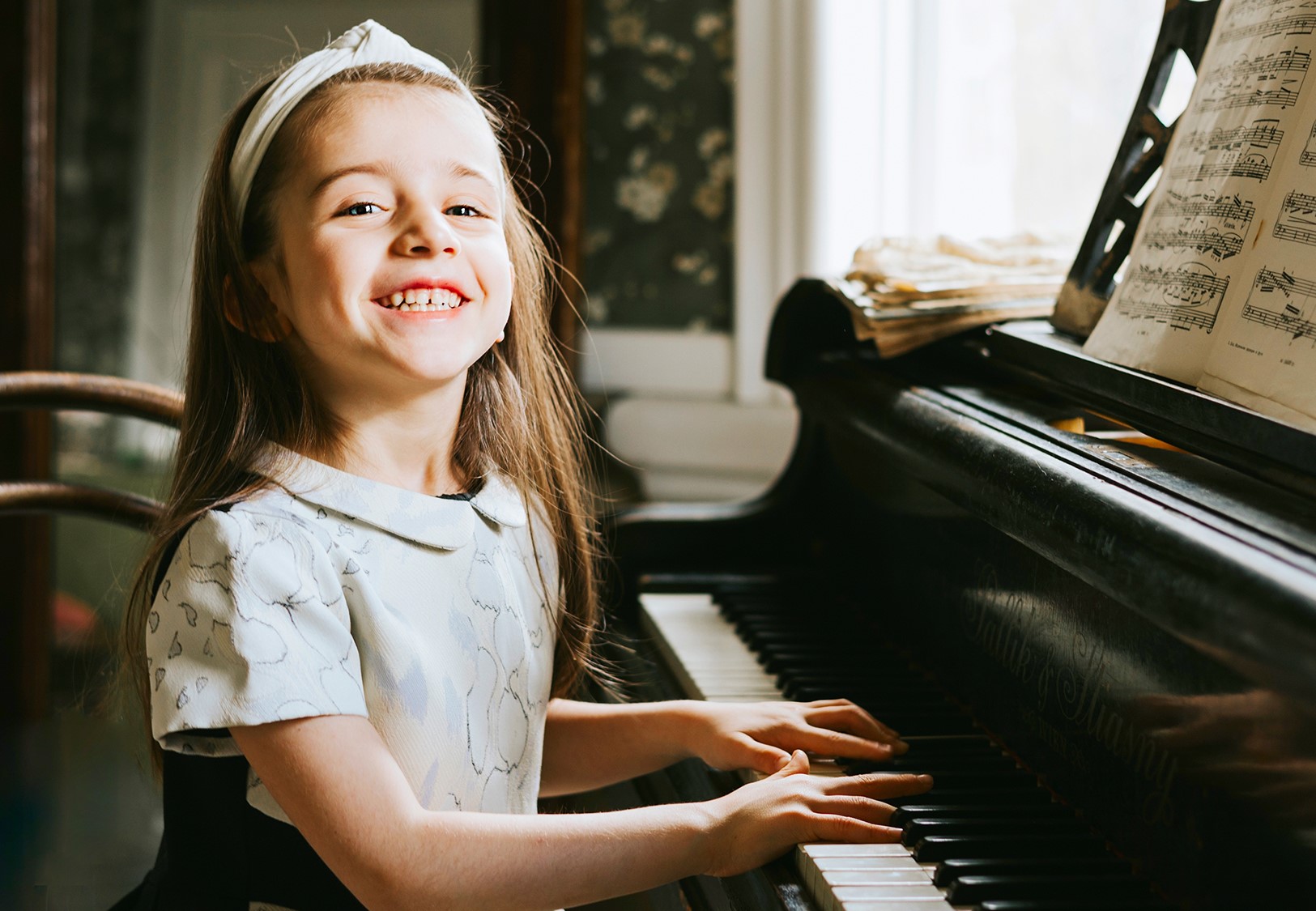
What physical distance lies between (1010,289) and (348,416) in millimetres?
800

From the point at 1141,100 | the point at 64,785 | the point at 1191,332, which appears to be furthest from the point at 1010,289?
the point at 64,785

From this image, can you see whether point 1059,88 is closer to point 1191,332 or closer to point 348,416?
point 1191,332

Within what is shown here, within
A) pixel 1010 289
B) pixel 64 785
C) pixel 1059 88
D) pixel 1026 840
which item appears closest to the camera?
pixel 1026 840

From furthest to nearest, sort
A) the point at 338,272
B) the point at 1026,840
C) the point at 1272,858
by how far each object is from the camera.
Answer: the point at 338,272 < the point at 1026,840 < the point at 1272,858

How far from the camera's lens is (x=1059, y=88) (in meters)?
2.54

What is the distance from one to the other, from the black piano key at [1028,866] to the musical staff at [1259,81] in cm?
59

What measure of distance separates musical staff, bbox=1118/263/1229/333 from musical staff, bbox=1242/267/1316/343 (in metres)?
0.06

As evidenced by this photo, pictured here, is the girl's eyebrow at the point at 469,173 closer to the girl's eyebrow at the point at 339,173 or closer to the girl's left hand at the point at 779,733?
the girl's eyebrow at the point at 339,173

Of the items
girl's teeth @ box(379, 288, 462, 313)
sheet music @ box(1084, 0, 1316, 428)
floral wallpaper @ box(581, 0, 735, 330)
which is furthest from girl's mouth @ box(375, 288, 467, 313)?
floral wallpaper @ box(581, 0, 735, 330)

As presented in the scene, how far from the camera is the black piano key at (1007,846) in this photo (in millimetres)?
842

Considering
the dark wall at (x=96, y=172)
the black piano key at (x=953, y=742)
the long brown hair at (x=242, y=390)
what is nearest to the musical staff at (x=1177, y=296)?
the black piano key at (x=953, y=742)

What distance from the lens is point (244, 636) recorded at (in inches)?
34.3

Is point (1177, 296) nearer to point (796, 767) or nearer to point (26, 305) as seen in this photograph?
point (796, 767)

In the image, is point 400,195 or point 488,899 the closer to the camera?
point 488,899
